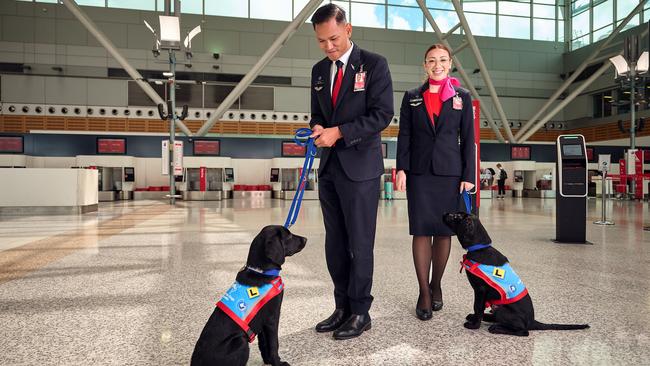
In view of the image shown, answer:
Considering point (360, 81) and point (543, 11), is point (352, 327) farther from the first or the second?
point (543, 11)

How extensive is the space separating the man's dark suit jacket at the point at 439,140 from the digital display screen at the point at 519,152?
63.6ft

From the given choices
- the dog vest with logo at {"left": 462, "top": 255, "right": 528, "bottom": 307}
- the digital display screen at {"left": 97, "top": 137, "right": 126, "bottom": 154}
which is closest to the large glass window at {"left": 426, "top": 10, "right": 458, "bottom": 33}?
the digital display screen at {"left": 97, "top": 137, "right": 126, "bottom": 154}

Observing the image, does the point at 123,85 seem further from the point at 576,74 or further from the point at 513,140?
the point at 576,74

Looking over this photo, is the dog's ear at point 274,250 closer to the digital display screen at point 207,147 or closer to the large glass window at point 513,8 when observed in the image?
the digital display screen at point 207,147

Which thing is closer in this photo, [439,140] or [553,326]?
[553,326]

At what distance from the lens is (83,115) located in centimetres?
2045

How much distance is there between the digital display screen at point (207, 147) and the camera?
56.7 feet

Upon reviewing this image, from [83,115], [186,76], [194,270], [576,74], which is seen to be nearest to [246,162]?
[186,76]

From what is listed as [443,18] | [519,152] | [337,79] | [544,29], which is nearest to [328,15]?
[337,79]

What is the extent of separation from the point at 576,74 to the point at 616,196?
8.12 m

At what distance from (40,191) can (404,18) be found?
2029cm

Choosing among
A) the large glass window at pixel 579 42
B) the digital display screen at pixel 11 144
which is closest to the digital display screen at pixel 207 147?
the digital display screen at pixel 11 144

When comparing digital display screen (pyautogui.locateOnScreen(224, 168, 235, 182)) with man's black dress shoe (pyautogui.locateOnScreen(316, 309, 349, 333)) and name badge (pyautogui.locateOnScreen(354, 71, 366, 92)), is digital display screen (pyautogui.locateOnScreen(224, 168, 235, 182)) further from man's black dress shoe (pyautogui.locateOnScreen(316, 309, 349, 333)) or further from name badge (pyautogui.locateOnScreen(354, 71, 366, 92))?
name badge (pyautogui.locateOnScreen(354, 71, 366, 92))

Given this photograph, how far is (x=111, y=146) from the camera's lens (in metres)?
16.8
